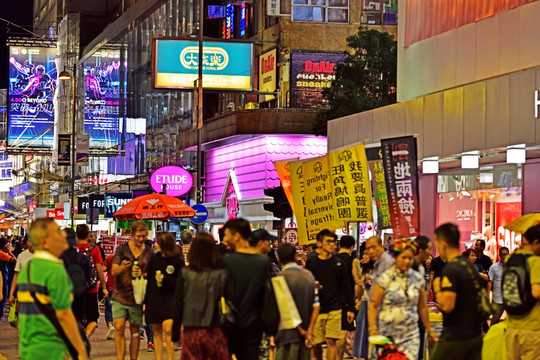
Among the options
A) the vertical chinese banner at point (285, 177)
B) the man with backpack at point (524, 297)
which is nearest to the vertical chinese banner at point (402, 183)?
the man with backpack at point (524, 297)

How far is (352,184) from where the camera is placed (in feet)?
61.7

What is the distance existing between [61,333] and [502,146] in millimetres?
14546

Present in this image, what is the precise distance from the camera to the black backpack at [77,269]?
14.2 m

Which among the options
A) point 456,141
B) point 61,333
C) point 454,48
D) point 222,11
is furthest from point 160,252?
point 222,11

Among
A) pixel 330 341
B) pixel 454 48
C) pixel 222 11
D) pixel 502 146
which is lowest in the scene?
pixel 330 341

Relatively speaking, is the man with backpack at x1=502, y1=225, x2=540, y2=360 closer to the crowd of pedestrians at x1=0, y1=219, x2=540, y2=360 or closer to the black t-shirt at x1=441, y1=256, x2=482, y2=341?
the crowd of pedestrians at x1=0, y1=219, x2=540, y2=360

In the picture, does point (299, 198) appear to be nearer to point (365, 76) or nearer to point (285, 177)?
point (285, 177)

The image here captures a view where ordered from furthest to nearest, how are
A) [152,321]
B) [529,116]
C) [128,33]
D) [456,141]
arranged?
1. [128,33]
2. [456,141]
3. [529,116]
4. [152,321]

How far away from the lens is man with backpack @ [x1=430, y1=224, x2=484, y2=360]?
1006 centimetres

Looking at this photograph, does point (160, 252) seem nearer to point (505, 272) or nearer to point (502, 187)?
point (505, 272)

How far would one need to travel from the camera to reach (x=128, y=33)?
7688 cm

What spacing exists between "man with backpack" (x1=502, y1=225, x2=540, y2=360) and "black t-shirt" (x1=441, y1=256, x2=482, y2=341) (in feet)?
4.98

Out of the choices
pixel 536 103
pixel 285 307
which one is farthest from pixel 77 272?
pixel 536 103

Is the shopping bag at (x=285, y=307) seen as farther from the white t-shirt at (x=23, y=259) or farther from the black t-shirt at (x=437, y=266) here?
the white t-shirt at (x=23, y=259)
